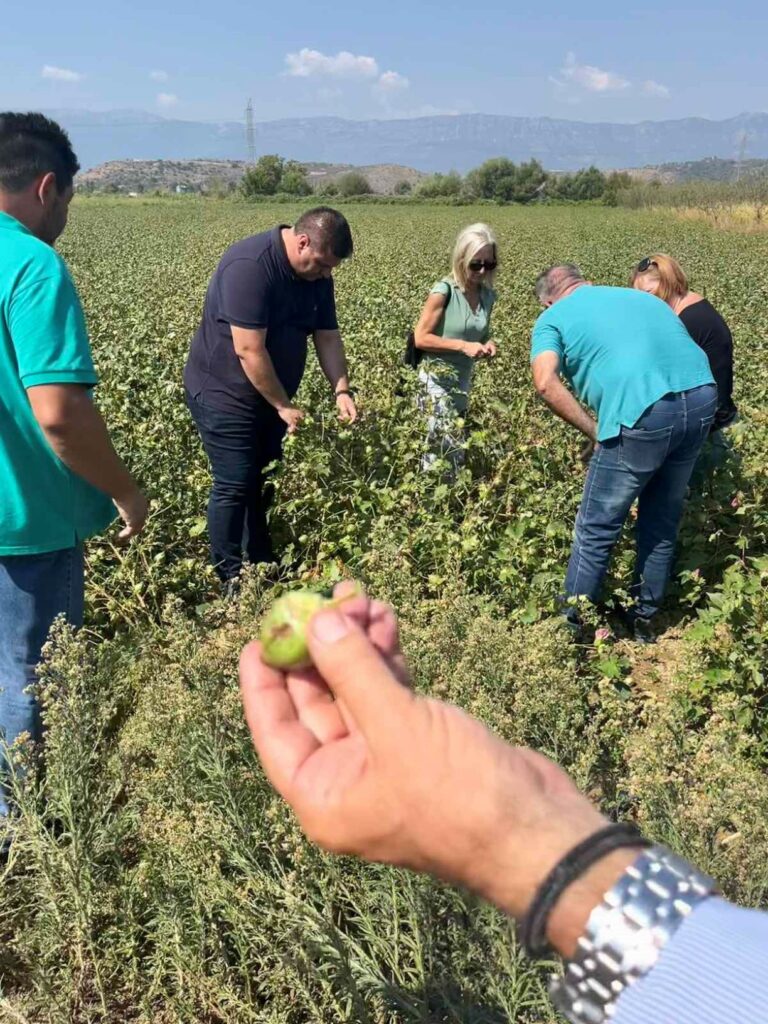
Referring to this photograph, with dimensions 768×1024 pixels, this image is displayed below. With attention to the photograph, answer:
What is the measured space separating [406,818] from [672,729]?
54.5 inches

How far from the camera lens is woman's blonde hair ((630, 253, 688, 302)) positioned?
407cm

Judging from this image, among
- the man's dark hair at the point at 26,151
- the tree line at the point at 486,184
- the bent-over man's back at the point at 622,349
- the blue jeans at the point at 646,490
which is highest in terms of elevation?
the tree line at the point at 486,184

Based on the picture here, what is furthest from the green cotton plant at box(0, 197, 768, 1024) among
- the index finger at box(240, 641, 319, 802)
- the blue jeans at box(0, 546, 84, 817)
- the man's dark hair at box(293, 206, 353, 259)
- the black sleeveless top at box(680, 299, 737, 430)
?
the man's dark hair at box(293, 206, 353, 259)

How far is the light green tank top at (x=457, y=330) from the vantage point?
15.3 ft

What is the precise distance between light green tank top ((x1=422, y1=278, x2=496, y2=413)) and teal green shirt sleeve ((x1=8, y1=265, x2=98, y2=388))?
2.63 metres

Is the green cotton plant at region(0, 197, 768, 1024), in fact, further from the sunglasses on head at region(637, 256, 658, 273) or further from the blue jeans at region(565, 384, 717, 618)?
the sunglasses on head at region(637, 256, 658, 273)

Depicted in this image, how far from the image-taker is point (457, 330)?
475 cm

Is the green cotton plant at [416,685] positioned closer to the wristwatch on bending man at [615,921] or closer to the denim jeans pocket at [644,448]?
the denim jeans pocket at [644,448]

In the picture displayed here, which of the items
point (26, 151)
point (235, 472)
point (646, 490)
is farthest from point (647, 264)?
point (26, 151)

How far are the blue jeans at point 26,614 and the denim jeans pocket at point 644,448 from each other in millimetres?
2257

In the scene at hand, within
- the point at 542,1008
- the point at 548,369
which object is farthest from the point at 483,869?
the point at 548,369

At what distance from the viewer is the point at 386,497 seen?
396 cm

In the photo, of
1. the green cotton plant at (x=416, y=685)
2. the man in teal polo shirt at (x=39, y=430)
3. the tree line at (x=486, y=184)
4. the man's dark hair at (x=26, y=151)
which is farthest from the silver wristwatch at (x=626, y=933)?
the tree line at (x=486, y=184)

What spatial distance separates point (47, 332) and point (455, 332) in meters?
3.05
